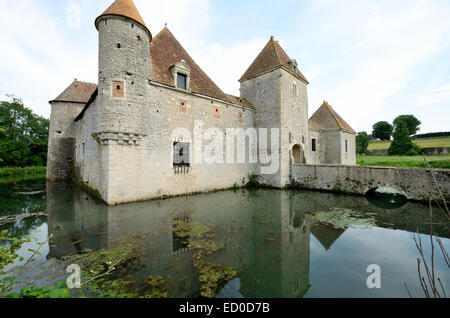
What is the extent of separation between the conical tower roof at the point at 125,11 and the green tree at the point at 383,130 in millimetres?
69769

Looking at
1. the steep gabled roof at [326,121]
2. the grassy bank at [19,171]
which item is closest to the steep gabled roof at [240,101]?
the steep gabled roof at [326,121]

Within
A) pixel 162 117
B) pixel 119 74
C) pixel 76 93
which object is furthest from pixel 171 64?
pixel 76 93

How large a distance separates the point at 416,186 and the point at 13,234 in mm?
15460

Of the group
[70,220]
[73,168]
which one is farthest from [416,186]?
[73,168]

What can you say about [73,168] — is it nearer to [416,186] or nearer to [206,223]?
[206,223]

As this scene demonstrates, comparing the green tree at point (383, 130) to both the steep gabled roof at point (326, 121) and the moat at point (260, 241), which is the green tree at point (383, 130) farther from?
the moat at point (260, 241)

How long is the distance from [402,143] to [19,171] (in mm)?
52187

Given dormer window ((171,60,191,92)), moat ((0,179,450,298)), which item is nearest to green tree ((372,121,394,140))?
moat ((0,179,450,298))

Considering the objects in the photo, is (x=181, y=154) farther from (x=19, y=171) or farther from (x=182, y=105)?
(x=19, y=171)

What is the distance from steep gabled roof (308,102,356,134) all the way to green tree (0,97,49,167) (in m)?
35.7

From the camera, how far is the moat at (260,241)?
3375mm

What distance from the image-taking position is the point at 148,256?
411 cm

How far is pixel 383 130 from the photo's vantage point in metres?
56.5

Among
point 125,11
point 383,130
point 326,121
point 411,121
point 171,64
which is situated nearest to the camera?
point 125,11
